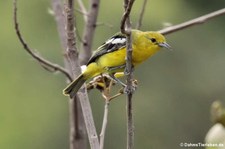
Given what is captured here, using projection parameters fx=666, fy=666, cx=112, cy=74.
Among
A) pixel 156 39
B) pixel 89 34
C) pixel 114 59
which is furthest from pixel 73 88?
pixel 156 39

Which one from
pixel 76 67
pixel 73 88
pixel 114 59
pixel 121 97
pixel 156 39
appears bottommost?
pixel 76 67

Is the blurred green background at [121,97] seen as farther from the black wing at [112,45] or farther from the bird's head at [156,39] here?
the bird's head at [156,39]

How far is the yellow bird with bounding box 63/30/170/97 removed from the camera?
3666 mm

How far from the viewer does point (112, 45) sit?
377 cm

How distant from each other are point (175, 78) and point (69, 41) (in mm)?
11891

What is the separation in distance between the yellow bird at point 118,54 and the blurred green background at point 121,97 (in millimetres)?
8002

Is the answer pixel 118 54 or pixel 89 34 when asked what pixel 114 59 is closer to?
pixel 118 54

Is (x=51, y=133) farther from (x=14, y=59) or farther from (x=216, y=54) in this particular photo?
(x=216, y=54)

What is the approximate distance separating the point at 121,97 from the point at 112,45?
900cm

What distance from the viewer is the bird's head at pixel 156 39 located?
3.69m

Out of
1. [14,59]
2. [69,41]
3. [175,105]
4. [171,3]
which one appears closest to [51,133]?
[14,59]

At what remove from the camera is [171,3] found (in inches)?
644

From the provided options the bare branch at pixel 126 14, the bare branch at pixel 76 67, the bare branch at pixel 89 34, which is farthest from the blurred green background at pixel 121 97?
the bare branch at pixel 126 14

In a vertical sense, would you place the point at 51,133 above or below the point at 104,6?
below
